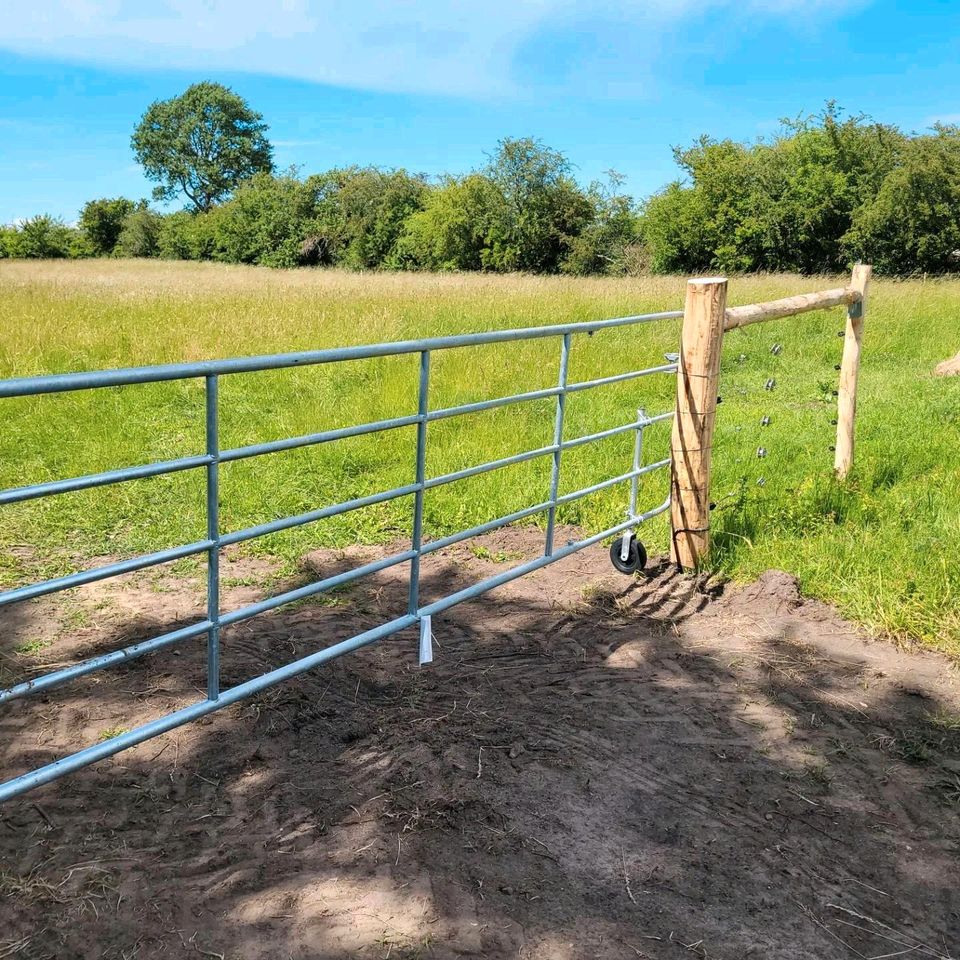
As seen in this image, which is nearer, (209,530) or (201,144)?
(209,530)

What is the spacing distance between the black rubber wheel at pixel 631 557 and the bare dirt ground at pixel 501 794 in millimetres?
417

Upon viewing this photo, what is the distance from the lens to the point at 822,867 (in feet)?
9.85

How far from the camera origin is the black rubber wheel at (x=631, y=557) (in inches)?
211

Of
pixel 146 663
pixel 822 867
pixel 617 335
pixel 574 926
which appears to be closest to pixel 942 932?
pixel 822 867

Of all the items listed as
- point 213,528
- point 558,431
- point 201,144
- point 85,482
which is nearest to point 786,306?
point 558,431

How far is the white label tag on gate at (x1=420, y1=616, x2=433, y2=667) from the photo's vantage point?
160 inches

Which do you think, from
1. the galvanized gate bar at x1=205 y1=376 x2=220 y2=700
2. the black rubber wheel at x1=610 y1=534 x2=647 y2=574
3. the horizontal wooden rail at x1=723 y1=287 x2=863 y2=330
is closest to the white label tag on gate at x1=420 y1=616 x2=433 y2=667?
the galvanized gate bar at x1=205 y1=376 x2=220 y2=700

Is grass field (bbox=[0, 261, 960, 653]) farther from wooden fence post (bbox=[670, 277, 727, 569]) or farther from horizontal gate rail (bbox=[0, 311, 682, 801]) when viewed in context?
horizontal gate rail (bbox=[0, 311, 682, 801])

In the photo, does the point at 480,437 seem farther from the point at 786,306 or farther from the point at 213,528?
the point at 213,528

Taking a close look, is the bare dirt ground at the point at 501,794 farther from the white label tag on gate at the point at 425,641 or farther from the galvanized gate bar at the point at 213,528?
the galvanized gate bar at the point at 213,528

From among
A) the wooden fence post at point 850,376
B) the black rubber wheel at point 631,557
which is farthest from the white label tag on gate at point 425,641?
the wooden fence post at point 850,376

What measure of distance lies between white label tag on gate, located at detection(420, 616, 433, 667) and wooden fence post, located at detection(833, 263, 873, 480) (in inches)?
148

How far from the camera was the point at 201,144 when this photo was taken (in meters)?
78.6

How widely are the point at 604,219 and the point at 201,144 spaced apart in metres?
45.1
